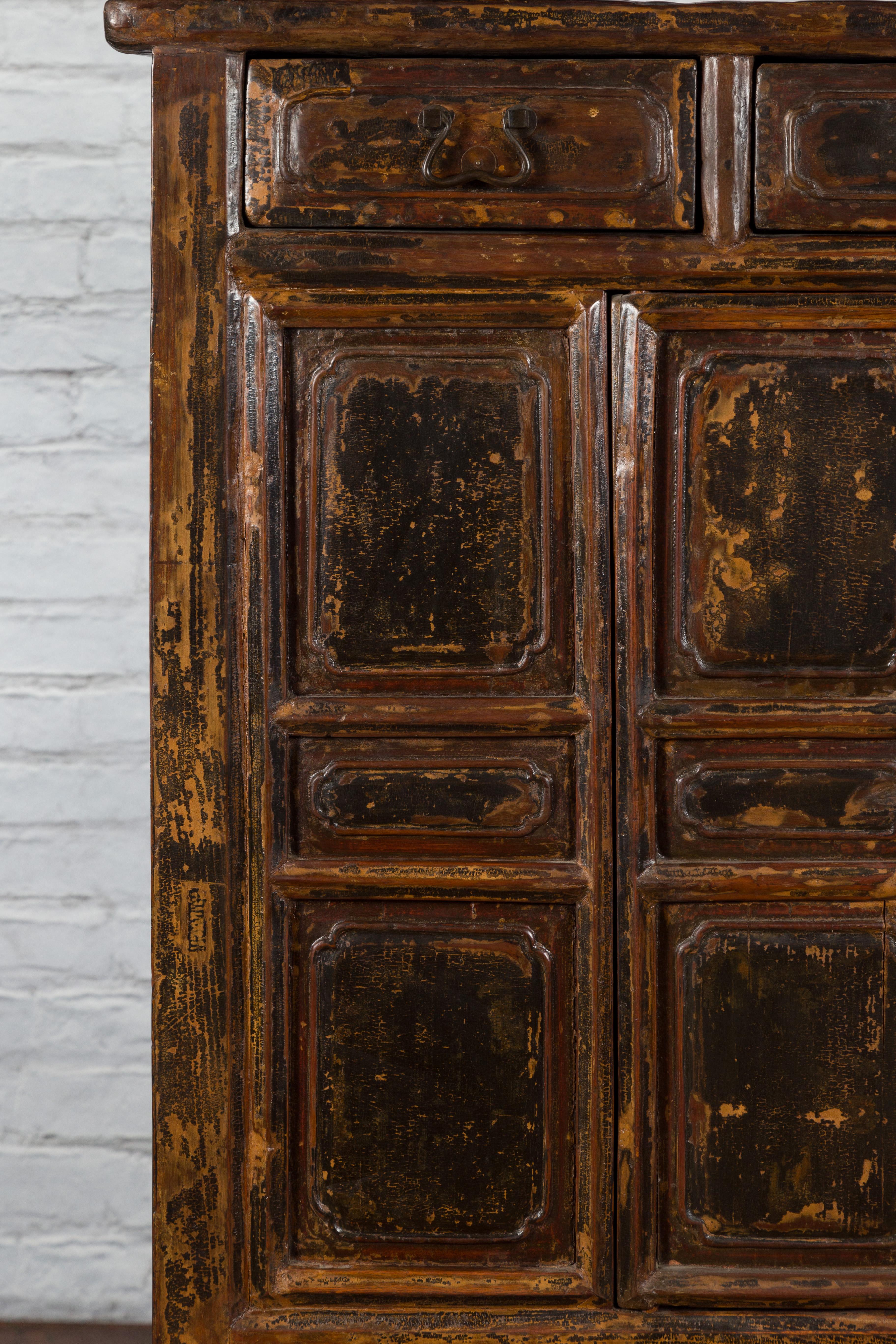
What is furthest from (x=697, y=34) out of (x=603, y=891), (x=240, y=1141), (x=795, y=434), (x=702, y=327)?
(x=240, y=1141)

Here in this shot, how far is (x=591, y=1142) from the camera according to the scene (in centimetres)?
123

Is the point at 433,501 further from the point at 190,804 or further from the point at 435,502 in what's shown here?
the point at 190,804

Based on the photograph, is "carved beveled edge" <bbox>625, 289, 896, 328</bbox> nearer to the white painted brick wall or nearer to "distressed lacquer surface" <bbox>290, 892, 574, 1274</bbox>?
"distressed lacquer surface" <bbox>290, 892, 574, 1274</bbox>

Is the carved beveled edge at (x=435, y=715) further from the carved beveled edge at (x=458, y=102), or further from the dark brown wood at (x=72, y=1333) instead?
the dark brown wood at (x=72, y=1333)

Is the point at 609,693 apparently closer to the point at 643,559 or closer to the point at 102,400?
the point at 643,559

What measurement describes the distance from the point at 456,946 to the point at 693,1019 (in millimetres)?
338

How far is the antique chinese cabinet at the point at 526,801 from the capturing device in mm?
1224

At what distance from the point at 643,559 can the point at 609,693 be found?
0.61 feet

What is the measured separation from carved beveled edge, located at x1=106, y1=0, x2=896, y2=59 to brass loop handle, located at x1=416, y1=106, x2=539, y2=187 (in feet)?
0.33

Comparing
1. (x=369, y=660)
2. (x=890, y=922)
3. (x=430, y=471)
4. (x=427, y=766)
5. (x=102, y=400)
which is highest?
(x=102, y=400)

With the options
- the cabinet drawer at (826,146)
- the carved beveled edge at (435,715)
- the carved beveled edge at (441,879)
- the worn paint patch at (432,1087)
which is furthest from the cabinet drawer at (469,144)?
the worn paint patch at (432,1087)

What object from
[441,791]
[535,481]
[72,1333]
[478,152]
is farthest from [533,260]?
[72,1333]

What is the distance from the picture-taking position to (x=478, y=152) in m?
1.19

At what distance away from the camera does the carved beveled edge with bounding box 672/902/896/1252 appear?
123 cm
